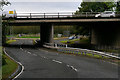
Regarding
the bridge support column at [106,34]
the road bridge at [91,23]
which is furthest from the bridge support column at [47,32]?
the bridge support column at [106,34]

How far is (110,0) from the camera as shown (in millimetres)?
68312

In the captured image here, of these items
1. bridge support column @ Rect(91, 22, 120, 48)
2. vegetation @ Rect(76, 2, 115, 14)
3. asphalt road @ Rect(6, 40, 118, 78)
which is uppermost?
vegetation @ Rect(76, 2, 115, 14)

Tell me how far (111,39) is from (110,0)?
71.2 feet

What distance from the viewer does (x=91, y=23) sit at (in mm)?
50875

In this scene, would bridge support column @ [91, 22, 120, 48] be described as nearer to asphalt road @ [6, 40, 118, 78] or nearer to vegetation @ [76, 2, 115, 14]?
vegetation @ [76, 2, 115, 14]

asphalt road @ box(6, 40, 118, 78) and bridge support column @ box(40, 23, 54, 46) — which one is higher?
bridge support column @ box(40, 23, 54, 46)

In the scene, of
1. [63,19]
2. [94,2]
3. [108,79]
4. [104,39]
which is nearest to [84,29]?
[94,2]

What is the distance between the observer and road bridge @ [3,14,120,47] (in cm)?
4497

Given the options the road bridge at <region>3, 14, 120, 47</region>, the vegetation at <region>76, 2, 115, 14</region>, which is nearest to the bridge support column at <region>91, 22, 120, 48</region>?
the road bridge at <region>3, 14, 120, 47</region>

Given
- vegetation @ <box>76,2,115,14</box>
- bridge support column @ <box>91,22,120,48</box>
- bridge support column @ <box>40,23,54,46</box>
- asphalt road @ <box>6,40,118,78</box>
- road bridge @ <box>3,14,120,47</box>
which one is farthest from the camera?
vegetation @ <box>76,2,115,14</box>

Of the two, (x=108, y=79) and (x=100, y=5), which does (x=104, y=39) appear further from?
(x=108, y=79)

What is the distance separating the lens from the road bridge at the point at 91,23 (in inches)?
1770

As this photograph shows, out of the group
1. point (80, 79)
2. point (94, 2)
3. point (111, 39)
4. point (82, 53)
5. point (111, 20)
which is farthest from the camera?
point (94, 2)

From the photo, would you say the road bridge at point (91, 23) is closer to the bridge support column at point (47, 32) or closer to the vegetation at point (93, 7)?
the bridge support column at point (47, 32)
